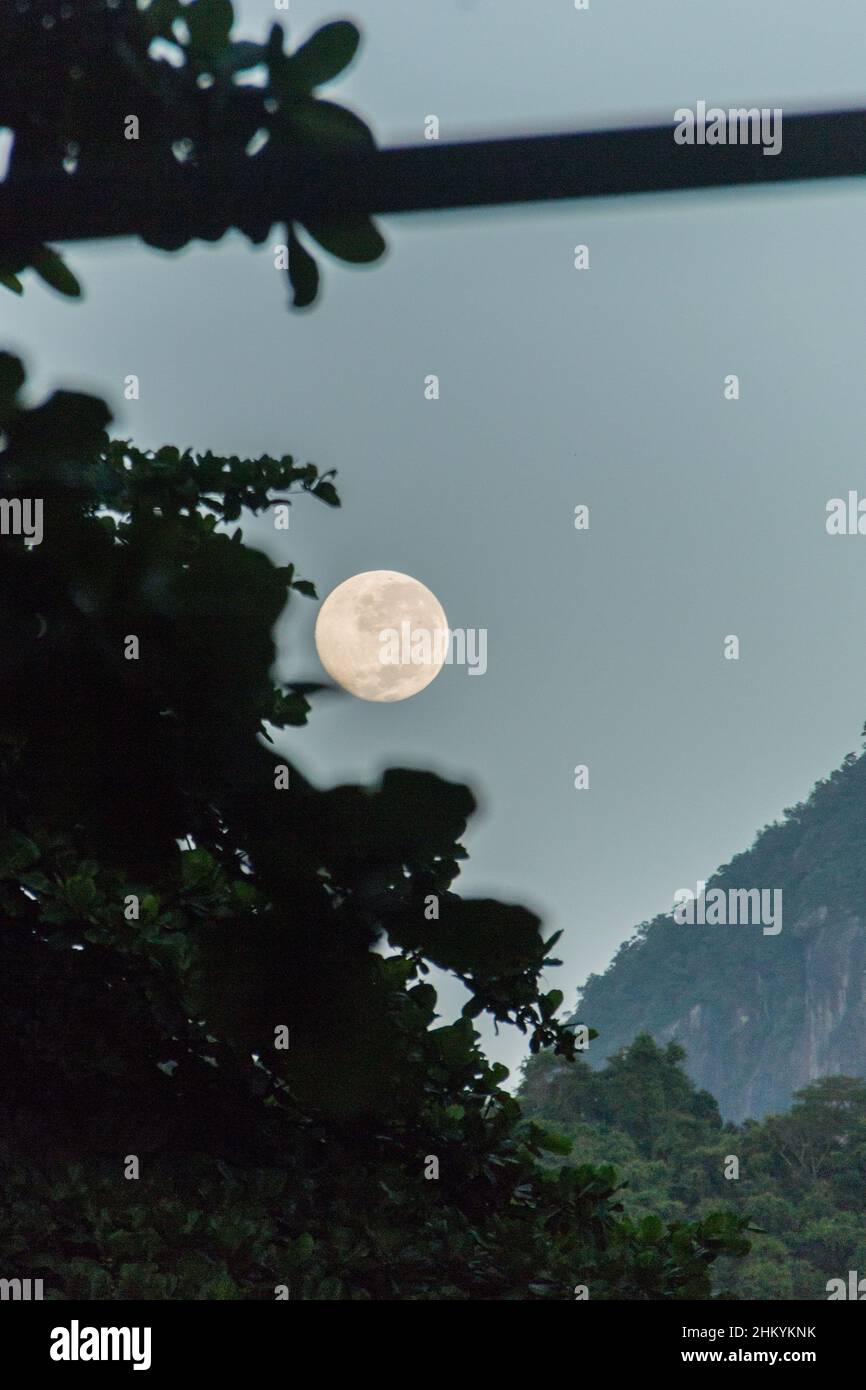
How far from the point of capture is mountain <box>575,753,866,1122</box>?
48250mm

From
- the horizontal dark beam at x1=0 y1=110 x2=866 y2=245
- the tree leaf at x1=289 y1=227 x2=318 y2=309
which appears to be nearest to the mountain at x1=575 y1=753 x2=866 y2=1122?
the tree leaf at x1=289 y1=227 x2=318 y2=309

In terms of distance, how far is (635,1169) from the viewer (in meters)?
20.5

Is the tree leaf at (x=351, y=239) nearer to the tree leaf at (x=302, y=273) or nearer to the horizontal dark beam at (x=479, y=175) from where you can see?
the tree leaf at (x=302, y=273)

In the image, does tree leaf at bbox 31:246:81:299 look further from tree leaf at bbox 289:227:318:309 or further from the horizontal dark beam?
the horizontal dark beam

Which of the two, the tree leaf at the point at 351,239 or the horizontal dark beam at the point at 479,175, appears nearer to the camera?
the horizontal dark beam at the point at 479,175

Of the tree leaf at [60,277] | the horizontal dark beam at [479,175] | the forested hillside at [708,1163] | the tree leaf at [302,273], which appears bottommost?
the forested hillside at [708,1163]

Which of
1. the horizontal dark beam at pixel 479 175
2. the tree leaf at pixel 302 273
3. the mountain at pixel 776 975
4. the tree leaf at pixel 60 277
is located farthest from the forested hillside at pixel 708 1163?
the mountain at pixel 776 975

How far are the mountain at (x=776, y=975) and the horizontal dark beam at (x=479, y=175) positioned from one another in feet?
157

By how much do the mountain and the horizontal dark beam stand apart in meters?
47.8

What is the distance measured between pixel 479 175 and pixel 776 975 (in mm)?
59082

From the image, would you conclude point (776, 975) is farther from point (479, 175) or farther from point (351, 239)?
point (479, 175)

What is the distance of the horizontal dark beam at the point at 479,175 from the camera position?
1.26 feet

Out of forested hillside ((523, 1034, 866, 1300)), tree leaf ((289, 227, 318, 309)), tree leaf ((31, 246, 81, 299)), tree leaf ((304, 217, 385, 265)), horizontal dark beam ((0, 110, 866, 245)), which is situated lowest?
forested hillside ((523, 1034, 866, 1300))
